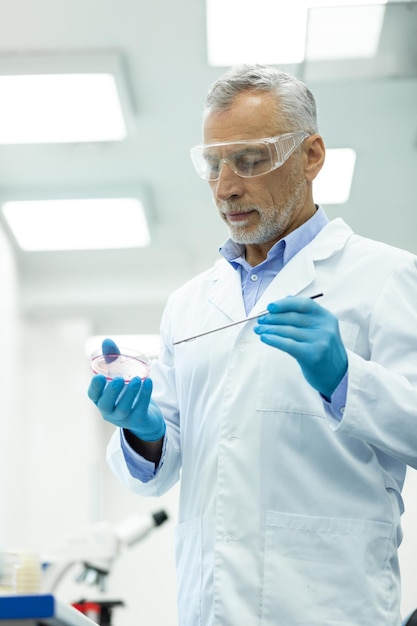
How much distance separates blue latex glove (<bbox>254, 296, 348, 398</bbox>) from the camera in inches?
57.1

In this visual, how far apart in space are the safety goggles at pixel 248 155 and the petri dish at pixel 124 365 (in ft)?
1.28

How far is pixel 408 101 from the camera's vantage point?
13.9ft

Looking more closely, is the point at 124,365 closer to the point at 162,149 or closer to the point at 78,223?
the point at 162,149

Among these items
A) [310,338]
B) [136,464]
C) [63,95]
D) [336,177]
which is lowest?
[336,177]

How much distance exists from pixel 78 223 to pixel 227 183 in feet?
12.1

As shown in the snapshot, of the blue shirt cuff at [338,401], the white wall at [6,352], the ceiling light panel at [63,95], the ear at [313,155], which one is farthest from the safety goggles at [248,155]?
the white wall at [6,352]

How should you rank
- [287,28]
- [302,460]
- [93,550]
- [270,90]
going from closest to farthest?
[302,460] → [270,90] → [93,550] → [287,28]

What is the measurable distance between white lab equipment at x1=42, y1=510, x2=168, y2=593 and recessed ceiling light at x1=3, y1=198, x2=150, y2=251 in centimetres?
200

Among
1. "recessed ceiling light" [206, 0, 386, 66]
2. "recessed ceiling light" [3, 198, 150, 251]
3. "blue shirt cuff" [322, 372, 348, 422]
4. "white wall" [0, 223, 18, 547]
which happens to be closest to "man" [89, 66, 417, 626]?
"blue shirt cuff" [322, 372, 348, 422]

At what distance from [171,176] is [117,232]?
1.84 feet

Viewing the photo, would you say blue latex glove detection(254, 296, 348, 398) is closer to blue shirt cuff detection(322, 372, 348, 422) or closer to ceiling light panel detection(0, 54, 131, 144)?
blue shirt cuff detection(322, 372, 348, 422)

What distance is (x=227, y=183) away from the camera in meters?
1.76

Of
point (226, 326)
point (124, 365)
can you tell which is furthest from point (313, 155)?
point (124, 365)

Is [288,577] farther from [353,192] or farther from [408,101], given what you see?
[353,192]
